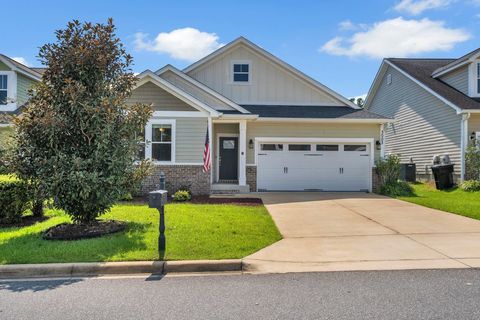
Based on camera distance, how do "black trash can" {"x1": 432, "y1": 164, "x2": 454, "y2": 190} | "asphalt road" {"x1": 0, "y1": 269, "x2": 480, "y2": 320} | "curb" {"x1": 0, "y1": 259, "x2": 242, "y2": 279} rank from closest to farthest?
"asphalt road" {"x1": 0, "y1": 269, "x2": 480, "y2": 320} < "curb" {"x1": 0, "y1": 259, "x2": 242, "y2": 279} < "black trash can" {"x1": 432, "y1": 164, "x2": 454, "y2": 190}

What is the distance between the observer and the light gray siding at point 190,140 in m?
15.1

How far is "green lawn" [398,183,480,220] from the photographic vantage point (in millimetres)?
11408

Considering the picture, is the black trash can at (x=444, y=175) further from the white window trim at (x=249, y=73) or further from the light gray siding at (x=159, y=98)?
the light gray siding at (x=159, y=98)

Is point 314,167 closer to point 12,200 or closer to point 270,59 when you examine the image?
point 270,59

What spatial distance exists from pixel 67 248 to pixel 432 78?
20.6m

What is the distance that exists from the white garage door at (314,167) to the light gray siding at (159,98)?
4.17 meters

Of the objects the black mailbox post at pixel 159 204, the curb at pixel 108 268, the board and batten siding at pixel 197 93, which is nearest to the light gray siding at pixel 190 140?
the board and batten siding at pixel 197 93

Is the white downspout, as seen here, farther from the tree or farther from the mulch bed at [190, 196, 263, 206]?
the tree

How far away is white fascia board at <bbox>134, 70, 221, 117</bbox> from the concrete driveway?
4.47m

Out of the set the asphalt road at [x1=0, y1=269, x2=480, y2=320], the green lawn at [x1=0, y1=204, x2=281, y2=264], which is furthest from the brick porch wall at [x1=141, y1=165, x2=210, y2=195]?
the asphalt road at [x1=0, y1=269, x2=480, y2=320]

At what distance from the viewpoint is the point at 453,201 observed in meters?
13.6

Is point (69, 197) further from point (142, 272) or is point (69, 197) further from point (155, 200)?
point (142, 272)

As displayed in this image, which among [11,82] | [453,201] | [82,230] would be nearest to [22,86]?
[11,82]

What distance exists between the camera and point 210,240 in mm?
7527
